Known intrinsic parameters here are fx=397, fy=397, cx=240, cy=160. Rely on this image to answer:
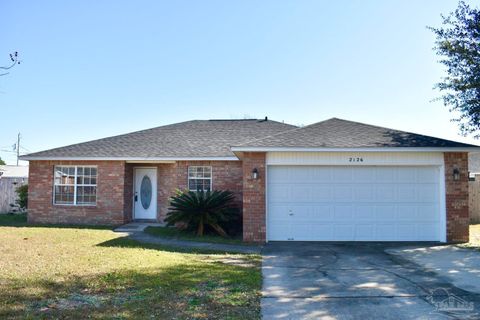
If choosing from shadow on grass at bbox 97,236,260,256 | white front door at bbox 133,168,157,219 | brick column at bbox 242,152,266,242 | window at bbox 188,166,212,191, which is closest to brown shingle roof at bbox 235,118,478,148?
brick column at bbox 242,152,266,242

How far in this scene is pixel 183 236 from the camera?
1325cm

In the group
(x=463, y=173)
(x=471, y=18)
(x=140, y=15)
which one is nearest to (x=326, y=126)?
(x=463, y=173)

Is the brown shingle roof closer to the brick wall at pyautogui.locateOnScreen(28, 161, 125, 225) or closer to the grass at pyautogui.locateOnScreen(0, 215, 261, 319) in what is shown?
the grass at pyautogui.locateOnScreen(0, 215, 261, 319)

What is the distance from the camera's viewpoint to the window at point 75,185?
16500mm

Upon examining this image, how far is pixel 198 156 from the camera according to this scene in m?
16.0

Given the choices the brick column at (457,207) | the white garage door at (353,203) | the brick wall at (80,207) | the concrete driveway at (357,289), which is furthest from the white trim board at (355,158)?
the brick wall at (80,207)

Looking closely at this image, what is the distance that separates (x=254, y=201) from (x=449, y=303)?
6.69 m

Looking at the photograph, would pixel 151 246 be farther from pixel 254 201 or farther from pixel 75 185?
pixel 75 185

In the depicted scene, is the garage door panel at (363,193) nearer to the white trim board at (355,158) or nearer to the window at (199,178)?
the white trim board at (355,158)

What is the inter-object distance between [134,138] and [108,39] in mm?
5802

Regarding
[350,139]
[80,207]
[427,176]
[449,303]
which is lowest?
[449,303]

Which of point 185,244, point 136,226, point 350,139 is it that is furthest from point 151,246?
point 350,139

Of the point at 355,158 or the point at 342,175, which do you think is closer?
the point at 355,158

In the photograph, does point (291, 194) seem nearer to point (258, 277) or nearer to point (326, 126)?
point (326, 126)
